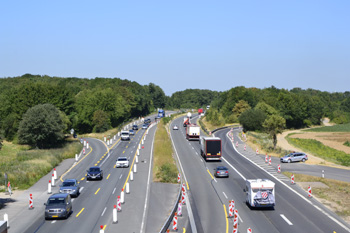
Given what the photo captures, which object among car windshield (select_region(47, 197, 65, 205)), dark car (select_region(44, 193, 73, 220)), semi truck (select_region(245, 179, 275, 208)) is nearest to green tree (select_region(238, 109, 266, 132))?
semi truck (select_region(245, 179, 275, 208))

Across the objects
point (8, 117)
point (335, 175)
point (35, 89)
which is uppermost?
point (35, 89)

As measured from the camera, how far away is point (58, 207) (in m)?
25.8

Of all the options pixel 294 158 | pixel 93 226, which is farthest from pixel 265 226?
pixel 294 158

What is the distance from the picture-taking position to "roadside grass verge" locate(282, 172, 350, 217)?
30.3 meters

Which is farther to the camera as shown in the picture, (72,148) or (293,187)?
(72,148)

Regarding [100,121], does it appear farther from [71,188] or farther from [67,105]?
[71,188]

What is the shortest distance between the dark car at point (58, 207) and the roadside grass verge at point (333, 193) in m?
20.2

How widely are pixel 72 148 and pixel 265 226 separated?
46.8m

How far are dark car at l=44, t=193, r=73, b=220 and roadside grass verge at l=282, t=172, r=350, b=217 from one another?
2016 centimetres

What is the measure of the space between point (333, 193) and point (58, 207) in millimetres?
24728

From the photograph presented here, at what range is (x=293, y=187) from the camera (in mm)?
37938

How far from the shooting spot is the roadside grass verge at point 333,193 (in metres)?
30.3

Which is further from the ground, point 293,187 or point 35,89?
point 35,89

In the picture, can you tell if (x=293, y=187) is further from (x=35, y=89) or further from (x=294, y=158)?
(x=35, y=89)
